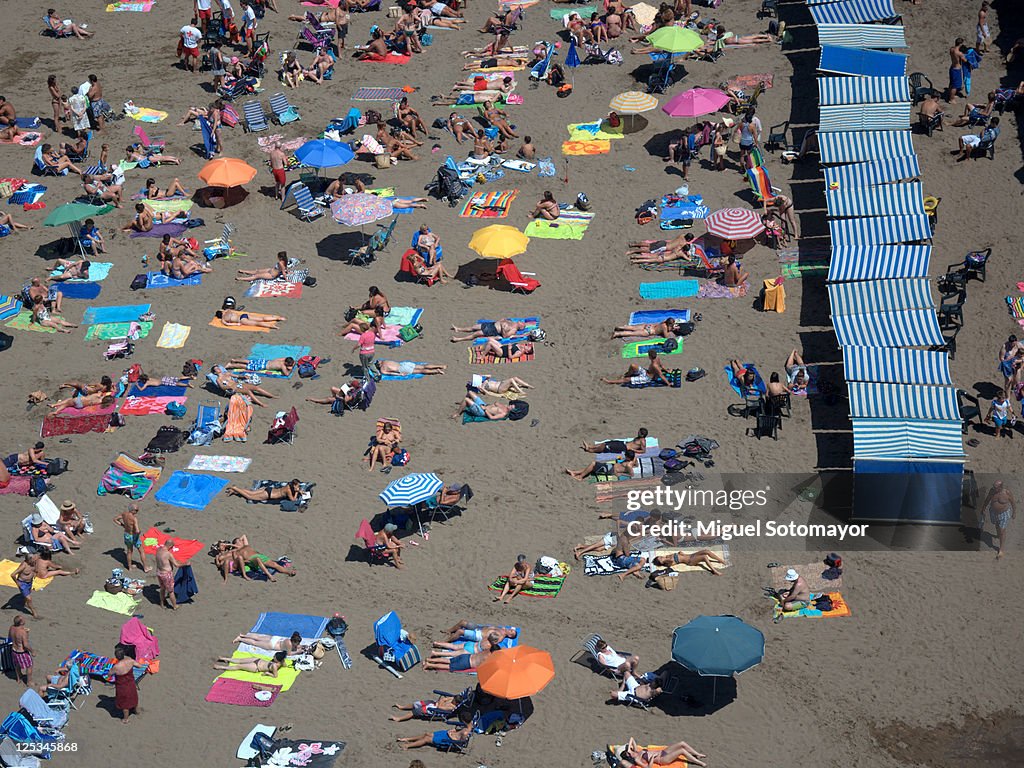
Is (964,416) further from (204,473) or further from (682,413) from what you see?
(204,473)

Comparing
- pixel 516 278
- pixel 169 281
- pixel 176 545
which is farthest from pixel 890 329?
pixel 169 281

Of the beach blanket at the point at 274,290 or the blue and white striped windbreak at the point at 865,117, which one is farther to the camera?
the blue and white striped windbreak at the point at 865,117

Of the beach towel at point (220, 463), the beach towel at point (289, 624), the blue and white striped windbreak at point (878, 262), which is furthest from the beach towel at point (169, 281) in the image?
the blue and white striped windbreak at point (878, 262)

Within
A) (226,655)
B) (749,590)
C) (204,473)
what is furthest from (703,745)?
(204,473)

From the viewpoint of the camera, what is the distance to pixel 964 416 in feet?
81.0

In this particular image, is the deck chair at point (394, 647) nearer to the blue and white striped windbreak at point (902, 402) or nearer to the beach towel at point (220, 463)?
the beach towel at point (220, 463)

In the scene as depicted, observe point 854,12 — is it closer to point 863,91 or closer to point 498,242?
point 863,91

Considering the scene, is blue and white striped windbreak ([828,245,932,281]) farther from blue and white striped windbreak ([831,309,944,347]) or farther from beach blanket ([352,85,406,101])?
beach blanket ([352,85,406,101])

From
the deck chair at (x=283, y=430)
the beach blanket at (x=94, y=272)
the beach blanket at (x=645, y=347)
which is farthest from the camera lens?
the beach blanket at (x=94, y=272)

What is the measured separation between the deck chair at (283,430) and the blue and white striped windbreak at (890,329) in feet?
34.1

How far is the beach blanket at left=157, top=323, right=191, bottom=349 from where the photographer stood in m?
28.1

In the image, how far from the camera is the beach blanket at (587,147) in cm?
3328

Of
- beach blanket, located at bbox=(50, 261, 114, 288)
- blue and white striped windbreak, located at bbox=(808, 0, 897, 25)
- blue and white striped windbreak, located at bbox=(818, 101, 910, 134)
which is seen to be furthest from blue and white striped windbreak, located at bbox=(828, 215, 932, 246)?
beach blanket, located at bbox=(50, 261, 114, 288)

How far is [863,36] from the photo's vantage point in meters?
34.2
